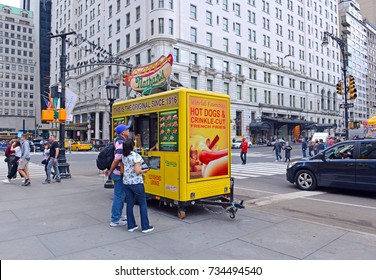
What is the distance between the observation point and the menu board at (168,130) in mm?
6133

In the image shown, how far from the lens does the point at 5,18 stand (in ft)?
330

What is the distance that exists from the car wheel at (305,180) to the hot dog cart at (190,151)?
3.99 metres

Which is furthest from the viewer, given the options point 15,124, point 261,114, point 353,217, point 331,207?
point 15,124

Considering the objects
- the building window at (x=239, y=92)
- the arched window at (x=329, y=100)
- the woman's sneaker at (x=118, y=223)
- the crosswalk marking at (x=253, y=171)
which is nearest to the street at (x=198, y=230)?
the woman's sneaker at (x=118, y=223)

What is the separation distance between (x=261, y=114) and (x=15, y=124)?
82814 millimetres

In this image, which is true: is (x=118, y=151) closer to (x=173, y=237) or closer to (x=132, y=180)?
(x=132, y=180)

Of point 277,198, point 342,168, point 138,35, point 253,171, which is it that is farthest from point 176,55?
point 277,198

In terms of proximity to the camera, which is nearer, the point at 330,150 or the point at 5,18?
the point at 330,150

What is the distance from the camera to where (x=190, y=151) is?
6.06 m

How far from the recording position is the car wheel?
9570mm

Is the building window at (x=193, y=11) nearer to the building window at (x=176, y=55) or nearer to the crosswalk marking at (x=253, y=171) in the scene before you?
the building window at (x=176, y=55)

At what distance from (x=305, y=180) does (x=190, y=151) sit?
547 centimetres

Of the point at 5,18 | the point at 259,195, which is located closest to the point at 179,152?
the point at 259,195
